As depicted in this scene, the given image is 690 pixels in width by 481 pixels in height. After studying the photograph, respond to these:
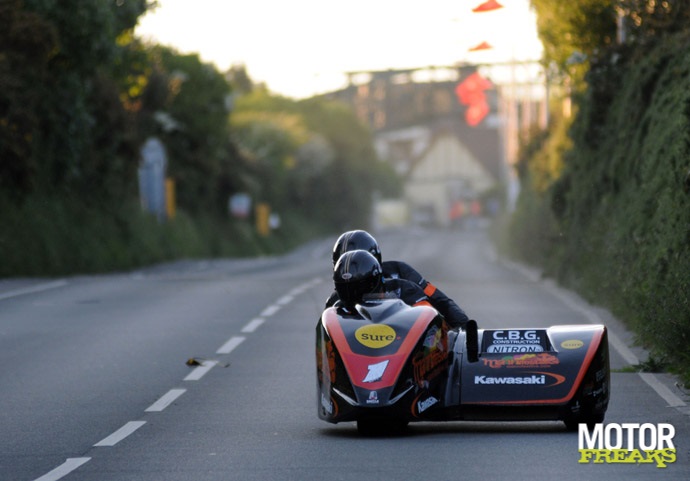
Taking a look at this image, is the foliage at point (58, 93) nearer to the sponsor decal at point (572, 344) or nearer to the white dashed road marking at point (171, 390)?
the white dashed road marking at point (171, 390)

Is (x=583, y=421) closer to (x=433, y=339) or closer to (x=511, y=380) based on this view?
(x=511, y=380)

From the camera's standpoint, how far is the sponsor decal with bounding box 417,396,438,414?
1012 centimetres

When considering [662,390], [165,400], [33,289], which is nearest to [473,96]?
[33,289]

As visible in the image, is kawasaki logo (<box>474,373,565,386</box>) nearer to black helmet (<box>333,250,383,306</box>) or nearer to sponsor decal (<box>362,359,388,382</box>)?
sponsor decal (<box>362,359,388,382</box>)

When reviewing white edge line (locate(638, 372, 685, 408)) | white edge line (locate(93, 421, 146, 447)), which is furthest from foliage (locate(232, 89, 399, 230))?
white edge line (locate(93, 421, 146, 447))

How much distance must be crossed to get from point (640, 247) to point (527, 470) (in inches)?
443

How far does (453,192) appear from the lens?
532ft

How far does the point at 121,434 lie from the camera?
429 inches

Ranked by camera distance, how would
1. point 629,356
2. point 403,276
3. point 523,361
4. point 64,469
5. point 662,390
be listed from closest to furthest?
point 64,469
point 523,361
point 403,276
point 662,390
point 629,356

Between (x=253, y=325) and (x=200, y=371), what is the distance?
5194 millimetres

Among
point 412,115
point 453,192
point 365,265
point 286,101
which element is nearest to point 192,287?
point 365,265

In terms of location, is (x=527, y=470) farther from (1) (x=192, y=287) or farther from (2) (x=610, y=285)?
(1) (x=192, y=287)

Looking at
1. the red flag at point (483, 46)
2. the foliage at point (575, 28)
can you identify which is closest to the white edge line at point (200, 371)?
the foliage at point (575, 28)

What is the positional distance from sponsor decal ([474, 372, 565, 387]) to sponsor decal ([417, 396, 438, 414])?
33cm
